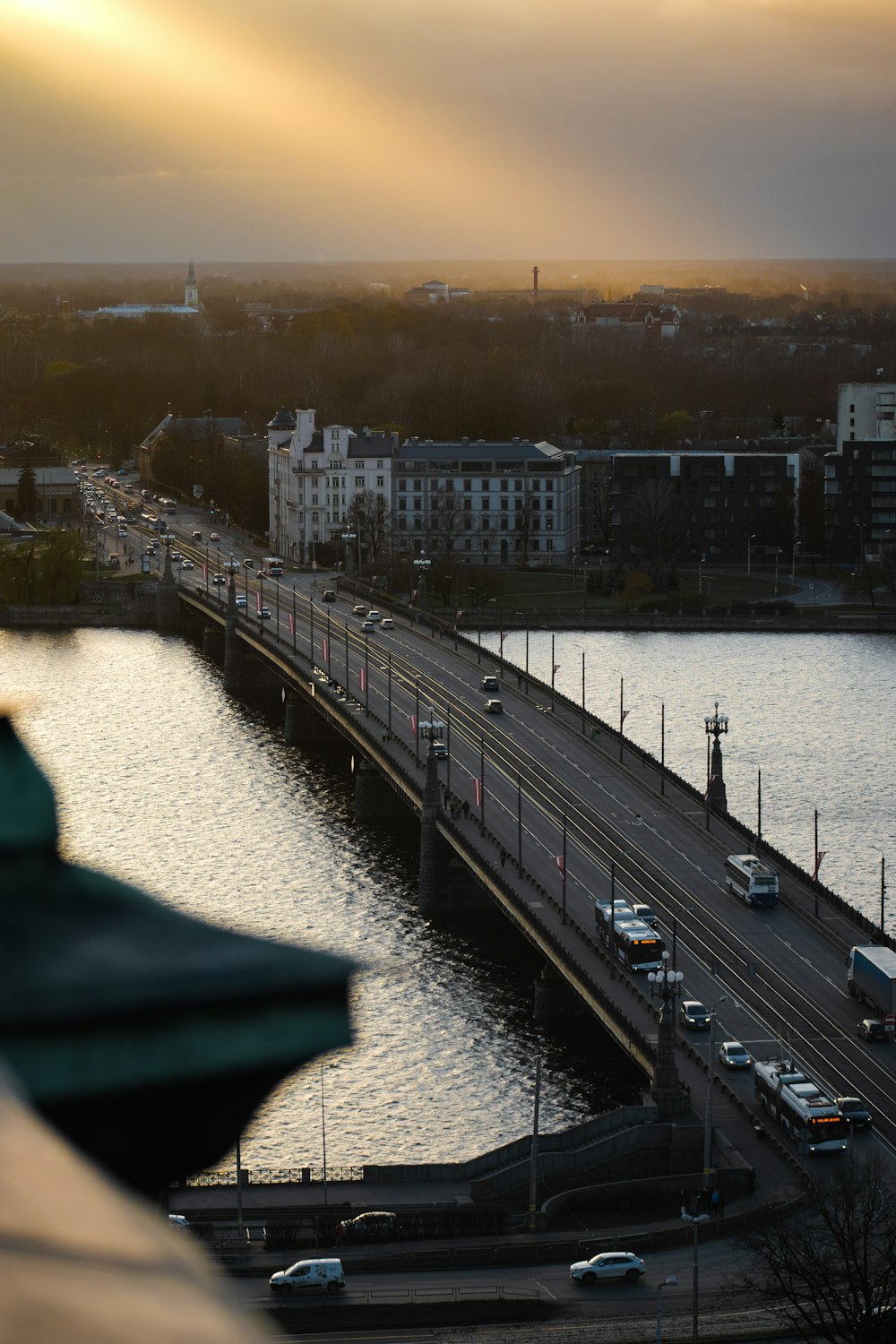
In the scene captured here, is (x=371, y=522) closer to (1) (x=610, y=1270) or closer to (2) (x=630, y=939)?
(2) (x=630, y=939)

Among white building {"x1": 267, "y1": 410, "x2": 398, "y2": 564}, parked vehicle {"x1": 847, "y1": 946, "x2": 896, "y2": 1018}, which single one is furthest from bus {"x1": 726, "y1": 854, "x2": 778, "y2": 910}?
white building {"x1": 267, "y1": 410, "x2": 398, "y2": 564}

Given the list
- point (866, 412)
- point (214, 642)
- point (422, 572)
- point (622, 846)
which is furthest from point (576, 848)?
point (866, 412)

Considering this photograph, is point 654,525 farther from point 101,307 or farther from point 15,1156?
point 101,307

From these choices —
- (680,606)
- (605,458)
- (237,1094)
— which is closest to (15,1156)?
(237,1094)

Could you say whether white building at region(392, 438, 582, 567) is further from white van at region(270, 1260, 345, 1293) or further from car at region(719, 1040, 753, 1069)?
white van at region(270, 1260, 345, 1293)

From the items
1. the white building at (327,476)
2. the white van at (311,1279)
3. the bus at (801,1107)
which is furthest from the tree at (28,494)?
the white van at (311,1279)

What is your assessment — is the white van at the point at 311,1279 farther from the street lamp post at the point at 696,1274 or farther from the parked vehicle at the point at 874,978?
the parked vehicle at the point at 874,978
